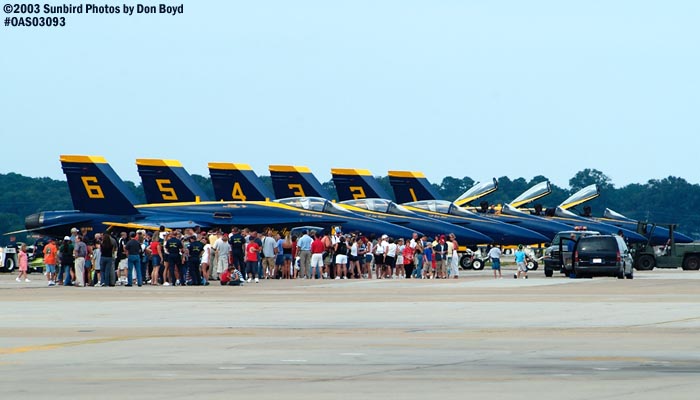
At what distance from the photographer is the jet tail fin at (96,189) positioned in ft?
200

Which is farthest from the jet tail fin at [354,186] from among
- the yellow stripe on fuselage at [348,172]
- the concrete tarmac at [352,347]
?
the concrete tarmac at [352,347]

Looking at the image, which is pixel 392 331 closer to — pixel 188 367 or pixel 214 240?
pixel 188 367

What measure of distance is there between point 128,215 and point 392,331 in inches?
1646

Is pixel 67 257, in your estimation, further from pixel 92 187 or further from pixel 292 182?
pixel 292 182

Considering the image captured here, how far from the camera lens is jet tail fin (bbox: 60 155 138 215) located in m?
60.9

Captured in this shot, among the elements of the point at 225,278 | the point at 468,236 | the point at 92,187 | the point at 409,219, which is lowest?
the point at 225,278

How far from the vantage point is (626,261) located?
44281mm

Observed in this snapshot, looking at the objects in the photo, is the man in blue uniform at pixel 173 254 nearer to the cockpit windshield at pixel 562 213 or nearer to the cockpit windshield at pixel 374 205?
the cockpit windshield at pixel 374 205

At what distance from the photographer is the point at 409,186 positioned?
246 ft

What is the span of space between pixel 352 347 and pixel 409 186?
58.0 m

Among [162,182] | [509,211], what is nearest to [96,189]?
[162,182]

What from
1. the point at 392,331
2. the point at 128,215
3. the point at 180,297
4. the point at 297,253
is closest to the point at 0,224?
the point at 128,215

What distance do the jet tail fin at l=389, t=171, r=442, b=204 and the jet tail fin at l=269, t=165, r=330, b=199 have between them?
470 centimetres

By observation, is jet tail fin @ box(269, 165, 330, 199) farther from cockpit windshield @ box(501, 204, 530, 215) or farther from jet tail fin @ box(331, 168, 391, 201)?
cockpit windshield @ box(501, 204, 530, 215)
